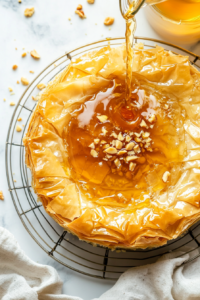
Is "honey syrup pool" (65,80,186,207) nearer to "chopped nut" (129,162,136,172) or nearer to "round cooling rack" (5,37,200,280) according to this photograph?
"chopped nut" (129,162,136,172)

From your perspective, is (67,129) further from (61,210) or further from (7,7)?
(7,7)

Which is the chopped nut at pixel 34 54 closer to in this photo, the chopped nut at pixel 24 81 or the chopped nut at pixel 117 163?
the chopped nut at pixel 24 81

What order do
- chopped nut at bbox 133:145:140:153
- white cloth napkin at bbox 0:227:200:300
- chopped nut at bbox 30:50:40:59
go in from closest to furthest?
chopped nut at bbox 133:145:140:153 < white cloth napkin at bbox 0:227:200:300 < chopped nut at bbox 30:50:40:59

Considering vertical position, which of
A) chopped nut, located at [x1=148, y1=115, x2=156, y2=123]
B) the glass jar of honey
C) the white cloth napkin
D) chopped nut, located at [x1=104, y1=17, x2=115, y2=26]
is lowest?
the white cloth napkin

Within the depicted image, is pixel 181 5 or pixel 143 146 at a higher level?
pixel 181 5

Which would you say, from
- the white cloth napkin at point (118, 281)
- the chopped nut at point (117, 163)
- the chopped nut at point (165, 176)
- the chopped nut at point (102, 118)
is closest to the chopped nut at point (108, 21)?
the chopped nut at point (102, 118)

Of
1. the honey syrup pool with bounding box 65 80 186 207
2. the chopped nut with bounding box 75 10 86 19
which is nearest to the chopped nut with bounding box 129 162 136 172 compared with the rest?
the honey syrup pool with bounding box 65 80 186 207

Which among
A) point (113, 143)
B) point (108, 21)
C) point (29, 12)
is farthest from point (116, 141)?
point (29, 12)

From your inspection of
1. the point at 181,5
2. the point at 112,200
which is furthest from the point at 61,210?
the point at 181,5
